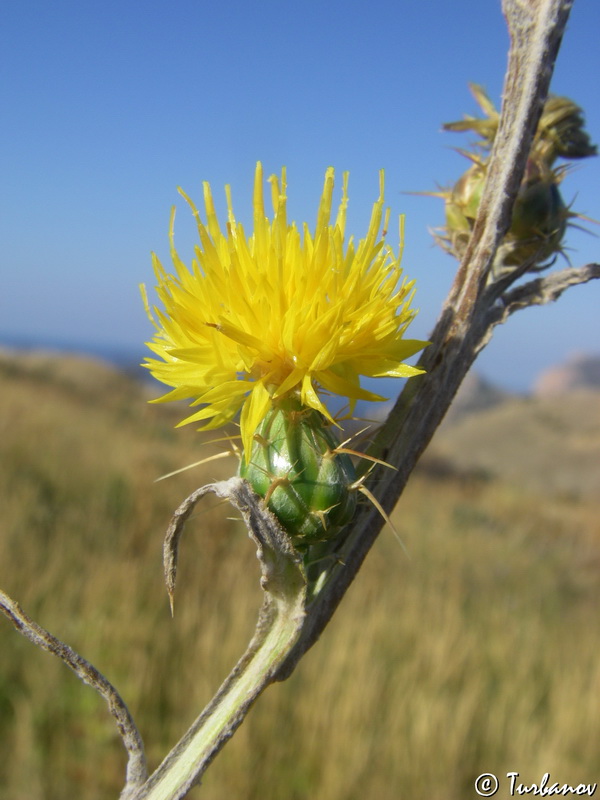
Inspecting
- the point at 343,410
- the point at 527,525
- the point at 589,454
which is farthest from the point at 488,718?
the point at 589,454

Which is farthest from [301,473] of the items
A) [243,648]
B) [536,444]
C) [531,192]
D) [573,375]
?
[573,375]

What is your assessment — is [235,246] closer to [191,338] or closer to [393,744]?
[191,338]

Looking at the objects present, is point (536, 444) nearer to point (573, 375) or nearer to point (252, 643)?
point (252, 643)

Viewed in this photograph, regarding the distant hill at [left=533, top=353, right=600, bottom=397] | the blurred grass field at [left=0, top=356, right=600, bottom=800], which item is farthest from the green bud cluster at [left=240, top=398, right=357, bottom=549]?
the distant hill at [left=533, top=353, right=600, bottom=397]

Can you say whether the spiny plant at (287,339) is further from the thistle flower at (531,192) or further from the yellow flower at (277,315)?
the thistle flower at (531,192)

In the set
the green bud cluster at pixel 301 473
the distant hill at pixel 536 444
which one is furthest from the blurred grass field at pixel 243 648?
the distant hill at pixel 536 444

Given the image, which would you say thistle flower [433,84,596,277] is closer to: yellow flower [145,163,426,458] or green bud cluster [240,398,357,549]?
yellow flower [145,163,426,458]
